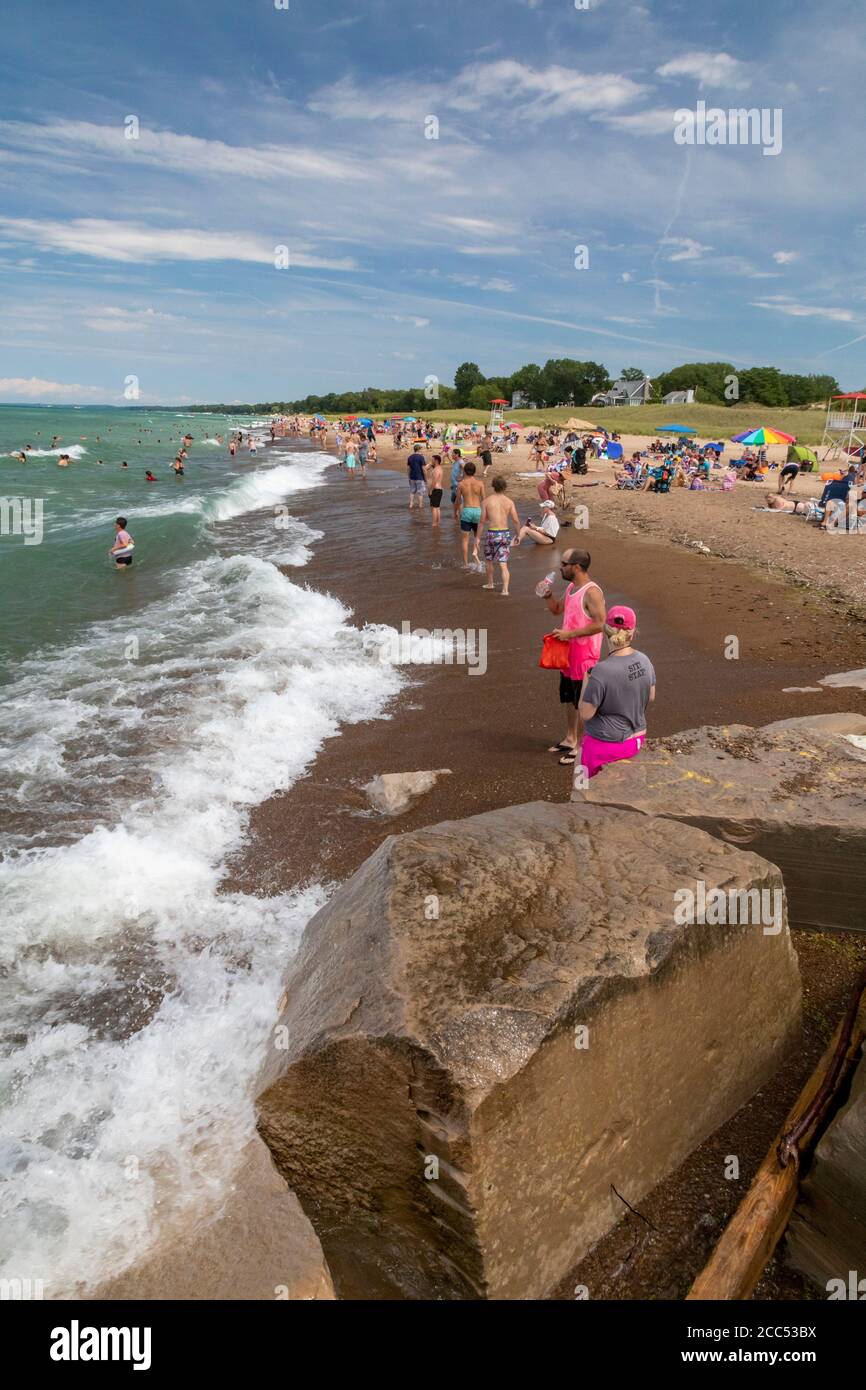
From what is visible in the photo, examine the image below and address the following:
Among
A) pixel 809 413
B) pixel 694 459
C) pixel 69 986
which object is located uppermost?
pixel 809 413

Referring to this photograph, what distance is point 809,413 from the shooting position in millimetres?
64062

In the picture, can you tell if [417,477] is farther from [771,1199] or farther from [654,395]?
[654,395]

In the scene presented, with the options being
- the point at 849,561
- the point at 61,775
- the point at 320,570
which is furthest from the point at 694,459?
the point at 61,775

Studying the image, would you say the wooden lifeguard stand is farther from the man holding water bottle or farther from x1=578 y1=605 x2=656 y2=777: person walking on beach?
x1=578 y1=605 x2=656 y2=777: person walking on beach

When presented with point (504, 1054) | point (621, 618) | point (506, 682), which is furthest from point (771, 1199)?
point (506, 682)

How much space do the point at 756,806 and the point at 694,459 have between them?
33.9 meters

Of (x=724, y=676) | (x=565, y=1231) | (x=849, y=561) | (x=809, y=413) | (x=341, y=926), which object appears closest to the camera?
(x=565, y=1231)

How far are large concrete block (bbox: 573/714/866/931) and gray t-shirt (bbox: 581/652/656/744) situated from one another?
292 millimetres

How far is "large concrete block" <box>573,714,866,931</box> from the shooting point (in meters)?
3.87

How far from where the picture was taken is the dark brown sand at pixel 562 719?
108 inches

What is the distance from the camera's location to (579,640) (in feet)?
21.0

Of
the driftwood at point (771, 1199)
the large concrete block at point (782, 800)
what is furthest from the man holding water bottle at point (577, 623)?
the driftwood at point (771, 1199)

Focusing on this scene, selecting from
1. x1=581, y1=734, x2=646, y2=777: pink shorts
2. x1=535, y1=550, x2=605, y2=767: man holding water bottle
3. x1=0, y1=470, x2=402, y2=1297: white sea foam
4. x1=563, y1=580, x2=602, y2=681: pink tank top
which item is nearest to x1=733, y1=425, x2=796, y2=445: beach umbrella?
x1=0, y1=470, x2=402, y2=1297: white sea foam
